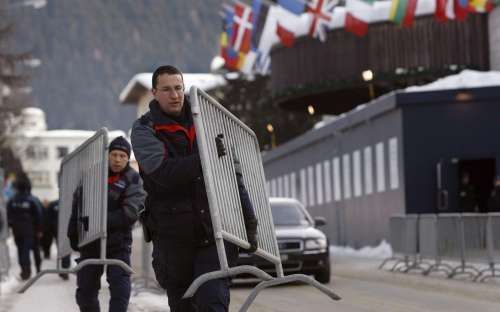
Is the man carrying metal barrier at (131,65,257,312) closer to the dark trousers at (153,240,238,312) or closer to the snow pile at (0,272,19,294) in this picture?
the dark trousers at (153,240,238,312)

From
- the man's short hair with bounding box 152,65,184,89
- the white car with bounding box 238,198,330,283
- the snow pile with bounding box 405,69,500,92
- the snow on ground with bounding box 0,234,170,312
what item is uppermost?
the snow pile with bounding box 405,69,500,92

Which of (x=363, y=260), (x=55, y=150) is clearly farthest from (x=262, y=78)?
(x=55, y=150)

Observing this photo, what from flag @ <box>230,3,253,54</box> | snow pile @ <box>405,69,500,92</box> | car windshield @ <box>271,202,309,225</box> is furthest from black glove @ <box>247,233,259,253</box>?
flag @ <box>230,3,253,54</box>

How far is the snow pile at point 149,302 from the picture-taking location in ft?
53.2

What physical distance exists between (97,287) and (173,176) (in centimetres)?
425

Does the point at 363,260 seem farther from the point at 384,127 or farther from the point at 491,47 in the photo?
the point at 491,47

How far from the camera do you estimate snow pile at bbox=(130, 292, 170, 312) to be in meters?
16.2

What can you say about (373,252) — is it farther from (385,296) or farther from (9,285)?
(385,296)

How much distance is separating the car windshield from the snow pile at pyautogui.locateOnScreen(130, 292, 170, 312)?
4.10m

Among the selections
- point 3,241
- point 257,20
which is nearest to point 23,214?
point 3,241

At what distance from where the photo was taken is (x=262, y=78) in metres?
90.4

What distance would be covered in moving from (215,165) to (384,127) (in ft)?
105

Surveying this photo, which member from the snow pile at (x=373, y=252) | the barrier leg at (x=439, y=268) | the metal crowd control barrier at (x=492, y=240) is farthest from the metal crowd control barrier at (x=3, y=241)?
the snow pile at (x=373, y=252)

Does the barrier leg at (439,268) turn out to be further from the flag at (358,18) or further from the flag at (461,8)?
the flag at (358,18)
